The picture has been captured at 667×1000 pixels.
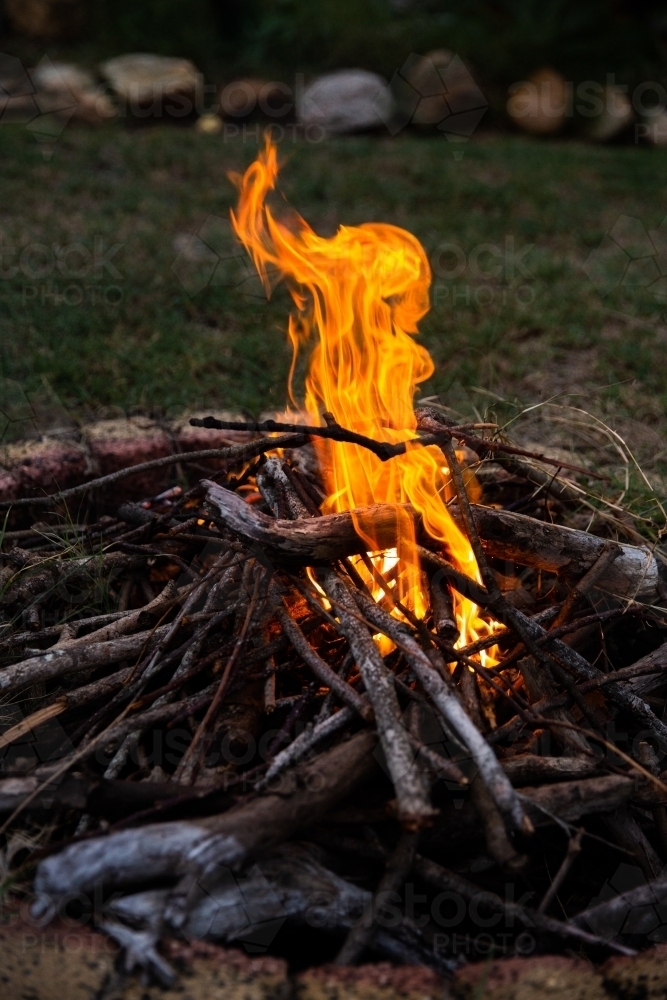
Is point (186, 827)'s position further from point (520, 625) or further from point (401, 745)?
point (520, 625)

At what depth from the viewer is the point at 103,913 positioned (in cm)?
163

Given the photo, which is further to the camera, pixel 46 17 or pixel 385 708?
pixel 46 17

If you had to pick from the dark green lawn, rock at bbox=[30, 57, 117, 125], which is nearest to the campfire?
the dark green lawn

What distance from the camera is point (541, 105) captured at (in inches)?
325

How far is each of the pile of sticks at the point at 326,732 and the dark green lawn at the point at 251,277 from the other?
143 centimetres

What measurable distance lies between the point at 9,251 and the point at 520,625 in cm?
397

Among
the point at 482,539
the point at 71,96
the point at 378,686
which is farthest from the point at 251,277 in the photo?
the point at 378,686

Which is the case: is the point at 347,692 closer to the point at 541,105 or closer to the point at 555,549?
the point at 555,549

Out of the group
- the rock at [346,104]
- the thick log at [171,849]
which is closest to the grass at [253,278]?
the rock at [346,104]

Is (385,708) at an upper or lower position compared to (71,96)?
lower

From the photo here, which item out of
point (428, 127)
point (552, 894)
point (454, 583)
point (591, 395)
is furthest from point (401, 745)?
point (428, 127)

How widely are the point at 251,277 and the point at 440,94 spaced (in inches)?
163

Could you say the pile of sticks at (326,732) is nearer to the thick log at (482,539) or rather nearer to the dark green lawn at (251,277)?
the thick log at (482,539)

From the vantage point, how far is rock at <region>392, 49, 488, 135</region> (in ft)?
26.4
